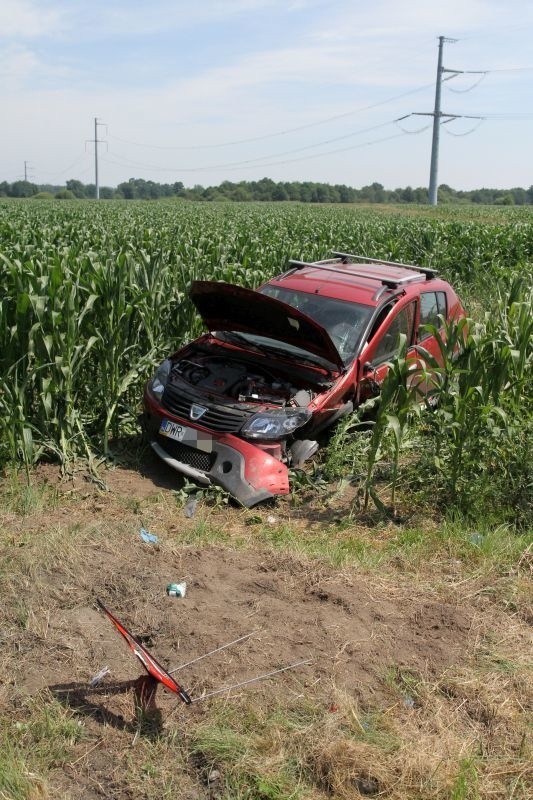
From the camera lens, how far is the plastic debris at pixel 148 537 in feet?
16.8

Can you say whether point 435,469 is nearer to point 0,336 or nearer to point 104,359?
point 104,359

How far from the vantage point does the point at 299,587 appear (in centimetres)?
448

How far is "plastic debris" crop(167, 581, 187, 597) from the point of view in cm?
431

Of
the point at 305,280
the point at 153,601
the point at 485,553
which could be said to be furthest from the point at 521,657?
the point at 305,280

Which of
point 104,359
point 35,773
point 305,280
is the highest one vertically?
point 305,280

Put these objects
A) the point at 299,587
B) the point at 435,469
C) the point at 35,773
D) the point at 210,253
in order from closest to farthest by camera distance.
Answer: the point at 35,773
the point at 299,587
the point at 435,469
the point at 210,253

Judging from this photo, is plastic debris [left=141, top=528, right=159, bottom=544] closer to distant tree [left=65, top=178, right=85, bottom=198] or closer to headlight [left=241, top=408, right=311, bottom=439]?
headlight [left=241, top=408, right=311, bottom=439]

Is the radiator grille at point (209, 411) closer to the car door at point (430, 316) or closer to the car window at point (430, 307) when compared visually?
the car door at point (430, 316)

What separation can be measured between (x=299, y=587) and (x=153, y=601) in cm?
86

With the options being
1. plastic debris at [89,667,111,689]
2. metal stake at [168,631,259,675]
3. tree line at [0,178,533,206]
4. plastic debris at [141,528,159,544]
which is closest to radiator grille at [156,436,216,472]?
plastic debris at [141,528,159,544]

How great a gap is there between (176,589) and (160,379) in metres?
3.03

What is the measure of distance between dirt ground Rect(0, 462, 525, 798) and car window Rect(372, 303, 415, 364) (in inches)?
117

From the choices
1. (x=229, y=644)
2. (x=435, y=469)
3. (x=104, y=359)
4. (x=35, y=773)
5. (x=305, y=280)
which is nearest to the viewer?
(x=35, y=773)

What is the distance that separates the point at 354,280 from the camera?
26.5 ft
